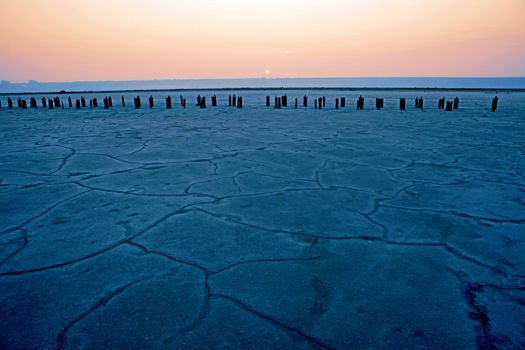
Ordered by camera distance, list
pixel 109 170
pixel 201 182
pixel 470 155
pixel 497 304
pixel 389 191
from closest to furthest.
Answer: pixel 497 304 → pixel 389 191 → pixel 201 182 → pixel 109 170 → pixel 470 155

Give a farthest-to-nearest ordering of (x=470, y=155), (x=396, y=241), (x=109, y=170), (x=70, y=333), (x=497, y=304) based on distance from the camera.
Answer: (x=470, y=155)
(x=109, y=170)
(x=396, y=241)
(x=497, y=304)
(x=70, y=333)

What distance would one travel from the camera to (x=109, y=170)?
376 centimetres

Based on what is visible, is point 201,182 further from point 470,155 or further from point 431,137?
point 431,137

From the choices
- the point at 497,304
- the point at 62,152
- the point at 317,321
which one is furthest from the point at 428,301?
the point at 62,152

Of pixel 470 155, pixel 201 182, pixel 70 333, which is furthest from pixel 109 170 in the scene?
pixel 470 155

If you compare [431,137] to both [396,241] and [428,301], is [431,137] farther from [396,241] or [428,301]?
[428,301]

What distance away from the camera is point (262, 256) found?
183 centimetres

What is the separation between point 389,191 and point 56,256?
8.59ft

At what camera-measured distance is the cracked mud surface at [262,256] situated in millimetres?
1278

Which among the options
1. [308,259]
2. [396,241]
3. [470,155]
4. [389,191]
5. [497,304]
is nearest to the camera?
[497,304]

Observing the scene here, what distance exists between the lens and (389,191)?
117 inches

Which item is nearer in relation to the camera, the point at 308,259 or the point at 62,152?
the point at 308,259

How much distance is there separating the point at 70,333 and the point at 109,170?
2792 mm

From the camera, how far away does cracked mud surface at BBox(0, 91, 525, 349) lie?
128 centimetres
